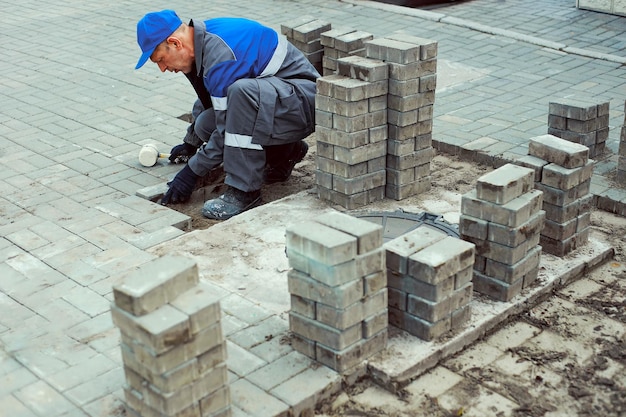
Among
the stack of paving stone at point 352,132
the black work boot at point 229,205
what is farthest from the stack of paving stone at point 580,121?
the black work boot at point 229,205

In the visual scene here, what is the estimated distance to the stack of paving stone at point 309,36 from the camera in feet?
25.8

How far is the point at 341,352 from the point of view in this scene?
4.26 meters

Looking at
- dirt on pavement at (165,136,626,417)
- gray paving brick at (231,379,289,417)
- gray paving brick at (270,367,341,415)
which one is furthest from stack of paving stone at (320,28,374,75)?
gray paving brick at (231,379,289,417)

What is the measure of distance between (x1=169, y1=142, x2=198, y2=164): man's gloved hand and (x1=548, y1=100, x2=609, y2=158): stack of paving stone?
→ 3.12m

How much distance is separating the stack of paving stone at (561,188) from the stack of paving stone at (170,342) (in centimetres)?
262

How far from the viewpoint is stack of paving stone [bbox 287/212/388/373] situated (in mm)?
4109

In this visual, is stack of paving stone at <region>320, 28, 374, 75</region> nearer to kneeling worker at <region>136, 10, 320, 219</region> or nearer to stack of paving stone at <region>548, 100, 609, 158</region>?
kneeling worker at <region>136, 10, 320, 219</region>

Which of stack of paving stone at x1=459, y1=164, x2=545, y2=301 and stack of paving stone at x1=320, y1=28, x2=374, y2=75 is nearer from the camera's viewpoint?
stack of paving stone at x1=459, y1=164, x2=545, y2=301

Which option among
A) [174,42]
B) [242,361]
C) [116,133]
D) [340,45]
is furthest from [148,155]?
[242,361]

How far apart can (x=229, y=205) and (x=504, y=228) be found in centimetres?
237

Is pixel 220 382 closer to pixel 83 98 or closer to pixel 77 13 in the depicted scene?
pixel 83 98

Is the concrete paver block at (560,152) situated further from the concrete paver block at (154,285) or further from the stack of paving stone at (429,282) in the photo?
the concrete paver block at (154,285)

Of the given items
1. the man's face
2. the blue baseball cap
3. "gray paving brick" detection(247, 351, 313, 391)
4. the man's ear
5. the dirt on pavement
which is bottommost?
the dirt on pavement

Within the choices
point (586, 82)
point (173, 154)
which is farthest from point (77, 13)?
point (586, 82)
